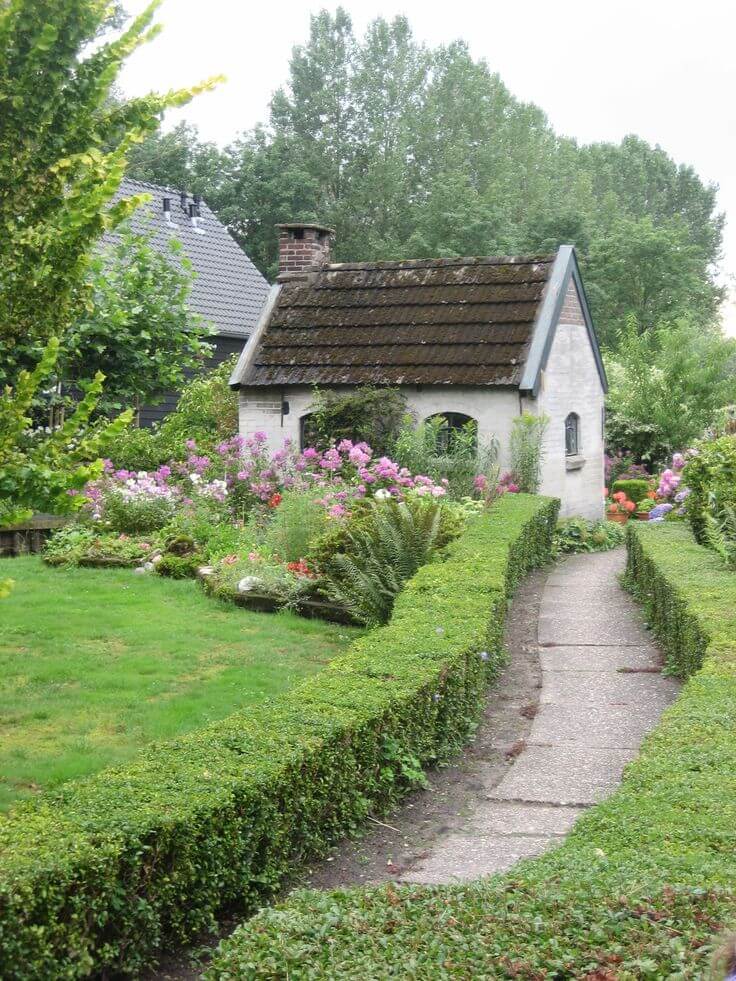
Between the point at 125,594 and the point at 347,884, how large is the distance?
7.43m

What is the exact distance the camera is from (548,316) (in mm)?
17422

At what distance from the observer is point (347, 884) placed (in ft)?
18.1

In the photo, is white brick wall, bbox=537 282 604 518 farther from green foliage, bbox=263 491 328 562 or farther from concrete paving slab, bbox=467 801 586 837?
concrete paving slab, bbox=467 801 586 837

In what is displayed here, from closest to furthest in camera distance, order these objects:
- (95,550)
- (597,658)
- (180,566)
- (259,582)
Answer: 1. (597,658)
2. (259,582)
3. (180,566)
4. (95,550)

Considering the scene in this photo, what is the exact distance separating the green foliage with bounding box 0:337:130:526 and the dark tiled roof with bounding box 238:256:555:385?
12.0m

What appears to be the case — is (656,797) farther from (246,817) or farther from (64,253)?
(64,253)

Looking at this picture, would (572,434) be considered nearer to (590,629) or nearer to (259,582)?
(590,629)

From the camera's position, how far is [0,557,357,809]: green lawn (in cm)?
733

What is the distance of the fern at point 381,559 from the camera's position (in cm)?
1090

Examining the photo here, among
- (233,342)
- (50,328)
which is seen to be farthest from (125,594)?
(233,342)

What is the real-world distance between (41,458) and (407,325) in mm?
13373

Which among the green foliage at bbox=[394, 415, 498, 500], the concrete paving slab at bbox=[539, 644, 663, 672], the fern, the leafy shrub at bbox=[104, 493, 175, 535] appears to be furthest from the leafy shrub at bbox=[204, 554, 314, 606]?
the green foliage at bbox=[394, 415, 498, 500]

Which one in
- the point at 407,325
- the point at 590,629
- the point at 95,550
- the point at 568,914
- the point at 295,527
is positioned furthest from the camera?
the point at 407,325

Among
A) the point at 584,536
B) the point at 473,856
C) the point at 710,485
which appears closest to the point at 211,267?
the point at 584,536
